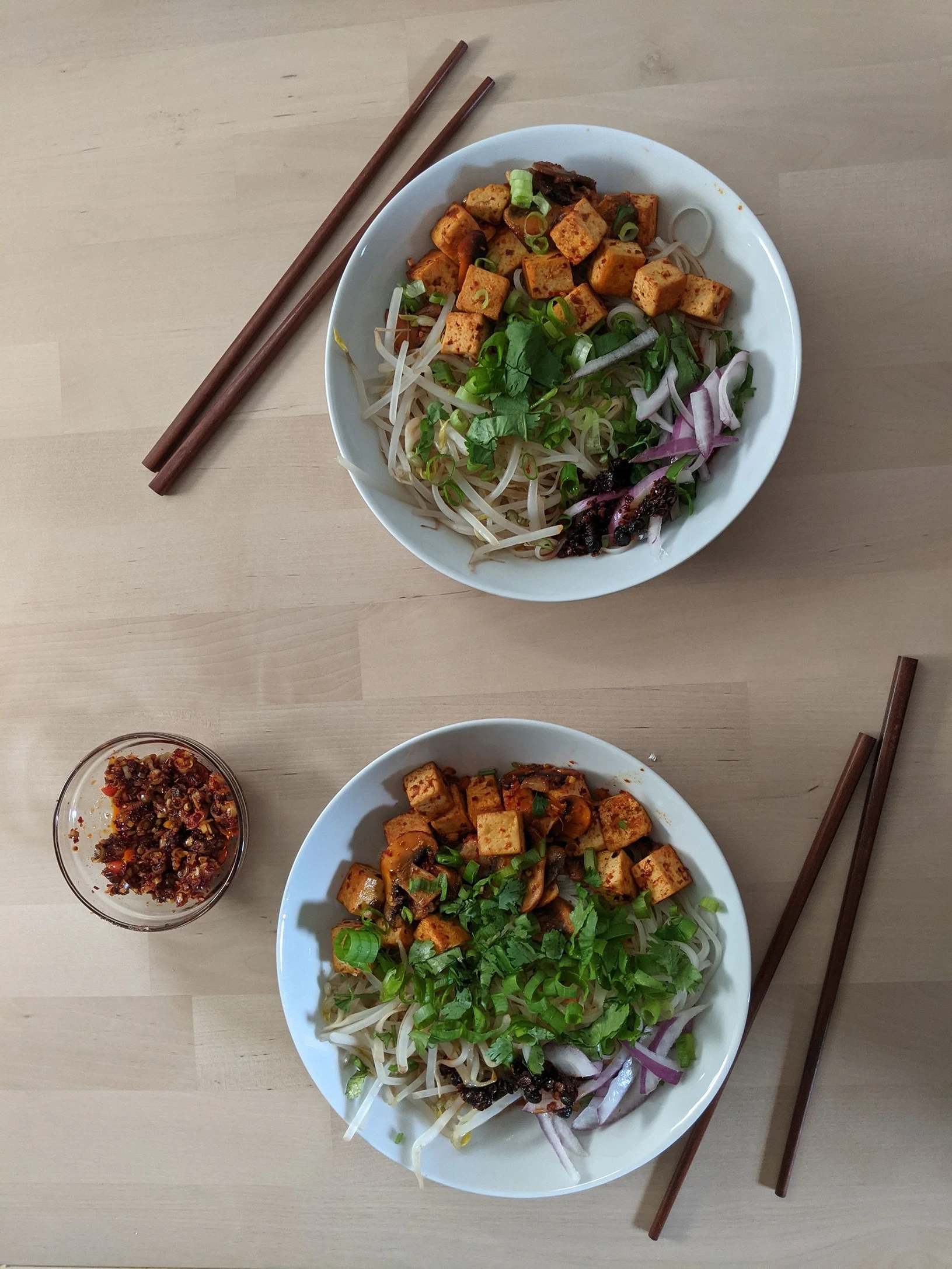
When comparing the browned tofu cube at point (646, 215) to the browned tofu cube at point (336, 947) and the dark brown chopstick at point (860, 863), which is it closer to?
the dark brown chopstick at point (860, 863)

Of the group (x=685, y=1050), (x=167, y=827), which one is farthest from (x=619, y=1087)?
(x=167, y=827)

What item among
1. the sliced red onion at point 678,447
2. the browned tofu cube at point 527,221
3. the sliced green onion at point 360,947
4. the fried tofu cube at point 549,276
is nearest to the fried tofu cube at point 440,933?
the sliced green onion at point 360,947

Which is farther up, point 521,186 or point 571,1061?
point 521,186

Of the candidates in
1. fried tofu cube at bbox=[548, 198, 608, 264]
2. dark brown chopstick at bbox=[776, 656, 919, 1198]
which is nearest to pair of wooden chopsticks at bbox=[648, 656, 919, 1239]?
dark brown chopstick at bbox=[776, 656, 919, 1198]

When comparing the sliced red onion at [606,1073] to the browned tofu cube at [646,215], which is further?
the sliced red onion at [606,1073]

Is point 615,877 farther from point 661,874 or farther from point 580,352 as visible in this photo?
point 580,352

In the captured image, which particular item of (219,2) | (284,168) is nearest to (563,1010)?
(284,168)

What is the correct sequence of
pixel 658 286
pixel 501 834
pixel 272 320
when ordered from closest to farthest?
pixel 658 286, pixel 501 834, pixel 272 320
